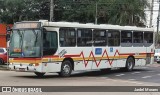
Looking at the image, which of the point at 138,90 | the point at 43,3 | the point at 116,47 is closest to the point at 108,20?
the point at 43,3

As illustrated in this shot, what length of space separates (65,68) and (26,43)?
256 centimetres

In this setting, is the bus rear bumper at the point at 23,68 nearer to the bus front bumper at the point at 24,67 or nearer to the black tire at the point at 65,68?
the bus front bumper at the point at 24,67

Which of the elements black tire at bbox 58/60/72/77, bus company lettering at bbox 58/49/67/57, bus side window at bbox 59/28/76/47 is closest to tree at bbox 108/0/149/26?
bus side window at bbox 59/28/76/47

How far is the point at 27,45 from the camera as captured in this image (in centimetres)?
2081

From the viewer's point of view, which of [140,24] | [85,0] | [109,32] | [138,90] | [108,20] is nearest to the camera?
[138,90]

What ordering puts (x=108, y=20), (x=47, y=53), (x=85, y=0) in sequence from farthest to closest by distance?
1. (x=85, y=0)
2. (x=108, y=20)
3. (x=47, y=53)

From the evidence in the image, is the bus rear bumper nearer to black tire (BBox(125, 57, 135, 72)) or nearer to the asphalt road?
the asphalt road

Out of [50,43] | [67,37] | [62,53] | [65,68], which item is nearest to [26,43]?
[50,43]

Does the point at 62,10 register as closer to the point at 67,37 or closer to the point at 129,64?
the point at 129,64

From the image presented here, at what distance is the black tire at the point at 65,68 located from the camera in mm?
21828

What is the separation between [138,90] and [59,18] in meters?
48.9

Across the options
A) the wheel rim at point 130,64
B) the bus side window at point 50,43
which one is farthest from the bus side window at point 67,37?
the wheel rim at point 130,64

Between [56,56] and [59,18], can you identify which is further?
[59,18]

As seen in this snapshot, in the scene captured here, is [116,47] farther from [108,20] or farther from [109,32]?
[108,20]
